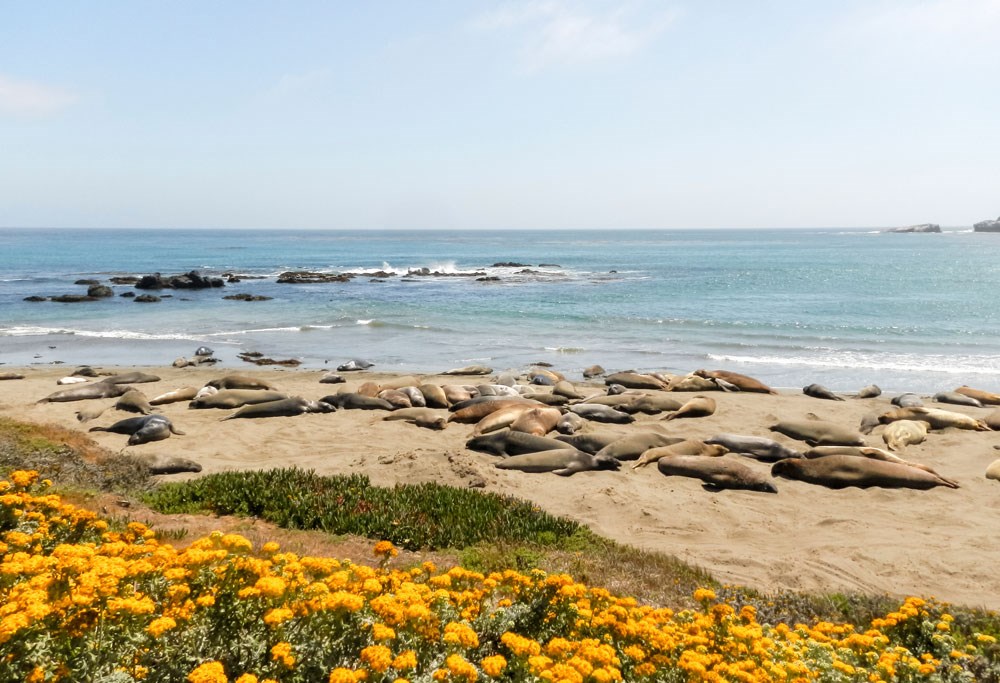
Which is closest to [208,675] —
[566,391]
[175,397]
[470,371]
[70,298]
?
[566,391]

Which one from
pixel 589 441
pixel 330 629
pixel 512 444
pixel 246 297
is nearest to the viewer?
pixel 330 629

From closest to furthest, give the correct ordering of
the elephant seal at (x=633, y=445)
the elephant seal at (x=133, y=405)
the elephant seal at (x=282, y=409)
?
the elephant seal at (x=633, y=445)
the elephant seal at (x=282, y=409)
the elephant seal at (x=133, y=405)

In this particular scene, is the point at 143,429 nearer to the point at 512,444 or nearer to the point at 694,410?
the point at 512,444

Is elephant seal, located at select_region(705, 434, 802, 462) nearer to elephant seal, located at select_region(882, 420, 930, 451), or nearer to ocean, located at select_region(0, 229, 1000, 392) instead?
elephant seal, located at select_region(882, 420, 930, 451)

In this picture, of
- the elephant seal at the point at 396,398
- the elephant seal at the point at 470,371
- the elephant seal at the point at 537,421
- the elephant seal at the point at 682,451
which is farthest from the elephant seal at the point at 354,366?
the elephant seal at the point at 682,451

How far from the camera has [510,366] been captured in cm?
2577

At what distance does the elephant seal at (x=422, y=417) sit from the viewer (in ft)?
53.2

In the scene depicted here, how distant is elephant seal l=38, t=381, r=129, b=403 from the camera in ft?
62.1

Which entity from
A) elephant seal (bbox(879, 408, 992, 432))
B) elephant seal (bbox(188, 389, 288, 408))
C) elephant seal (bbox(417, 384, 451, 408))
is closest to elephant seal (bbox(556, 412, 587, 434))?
elephant seal (bbox(417, 384, 451, 408))

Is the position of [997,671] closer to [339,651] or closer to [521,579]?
[521,579]

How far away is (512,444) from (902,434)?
8.38m

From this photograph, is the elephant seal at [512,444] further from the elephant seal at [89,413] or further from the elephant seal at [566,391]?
the elephant seal at [89,413]

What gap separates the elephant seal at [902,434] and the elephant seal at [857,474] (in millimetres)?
2614

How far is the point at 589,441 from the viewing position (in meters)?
14.2
